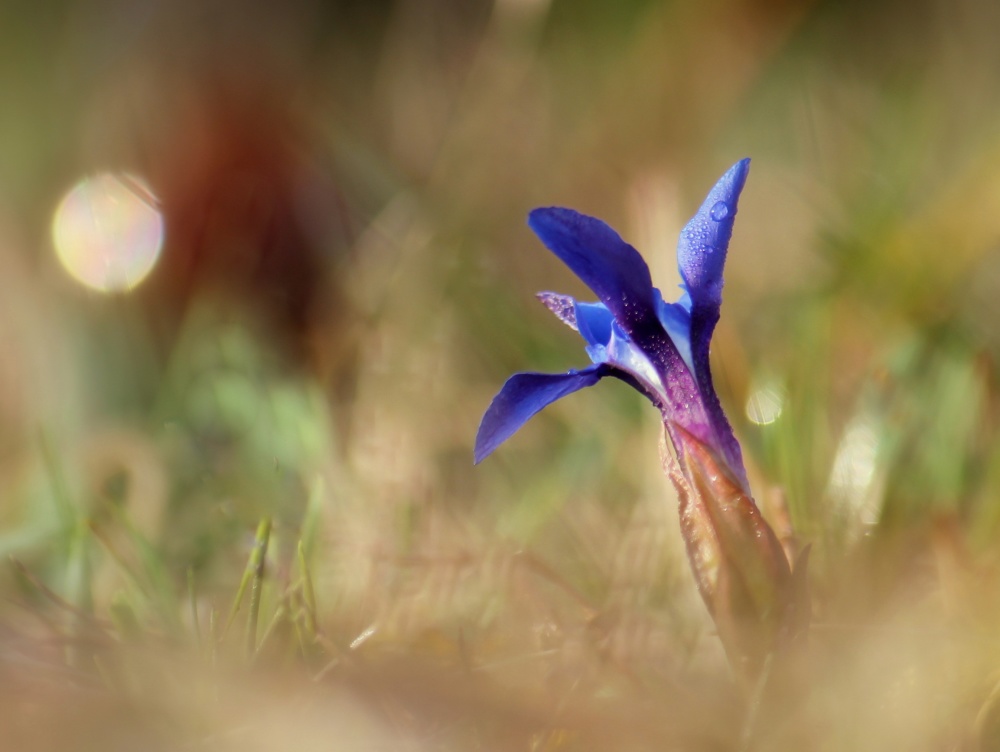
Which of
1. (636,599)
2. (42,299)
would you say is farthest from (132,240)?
(636,599)

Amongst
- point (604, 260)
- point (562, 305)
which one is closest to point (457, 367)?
point (562, 305)

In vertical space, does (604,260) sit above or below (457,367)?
below

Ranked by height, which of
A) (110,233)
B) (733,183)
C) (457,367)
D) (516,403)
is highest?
(110,233)

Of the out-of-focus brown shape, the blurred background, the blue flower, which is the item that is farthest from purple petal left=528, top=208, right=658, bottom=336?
the out-of-focus brown shape

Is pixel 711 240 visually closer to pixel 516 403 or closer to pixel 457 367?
pixel 516 403

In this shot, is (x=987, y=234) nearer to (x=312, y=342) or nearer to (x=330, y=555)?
(x=330, y=555)

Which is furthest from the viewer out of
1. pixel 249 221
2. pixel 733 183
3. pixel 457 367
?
pixel 249 221

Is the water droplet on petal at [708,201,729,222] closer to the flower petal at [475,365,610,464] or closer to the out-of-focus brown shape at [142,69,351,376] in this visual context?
the flower petal at [475,365,610,464]
